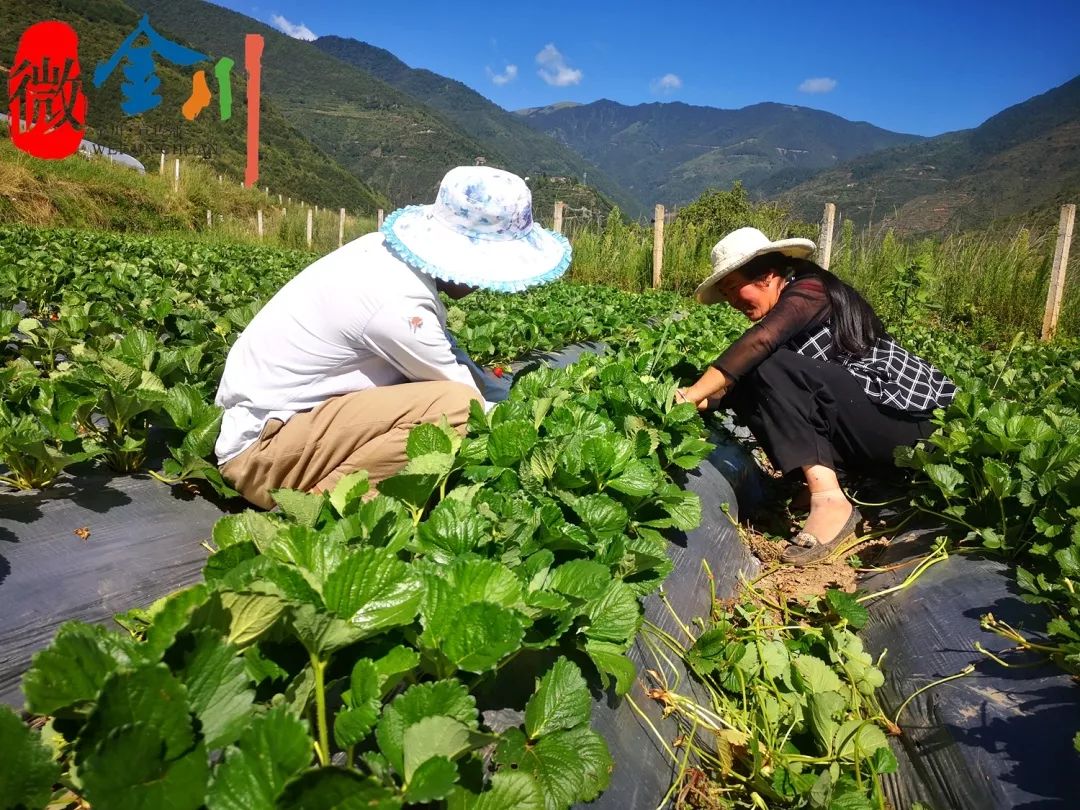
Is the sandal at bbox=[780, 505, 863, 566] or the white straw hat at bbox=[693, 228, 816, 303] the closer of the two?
the sandal at bbox=[780, 505, 863, 566]

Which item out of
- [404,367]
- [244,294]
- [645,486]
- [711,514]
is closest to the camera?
[645,486]

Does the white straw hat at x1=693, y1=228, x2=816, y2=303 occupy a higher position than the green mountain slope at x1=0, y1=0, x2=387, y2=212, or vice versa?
the green mountain slope at x1=0, y1=0, x2=387, y2=212

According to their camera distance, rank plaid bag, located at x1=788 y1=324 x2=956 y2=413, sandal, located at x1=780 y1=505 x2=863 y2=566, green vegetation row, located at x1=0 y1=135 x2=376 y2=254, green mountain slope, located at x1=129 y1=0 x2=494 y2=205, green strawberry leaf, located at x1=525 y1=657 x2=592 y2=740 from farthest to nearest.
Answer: green mountain slope, located at x1=129 y1=0 x2=494 y2=205, green vegetation row, located at x1=0 y1=135 x2=376 y2=254, plaid bag, located at x1=788 y1=324 x2=956 y2=413, sandal, located at x1=780 y1=505 x2=863 y2=566, green strawberry leaf, located at x1=525 y1=657 x2=592 y2=740

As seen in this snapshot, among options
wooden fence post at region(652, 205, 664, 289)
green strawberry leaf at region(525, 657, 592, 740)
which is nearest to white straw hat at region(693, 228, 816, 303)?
green strawberry leaf at region(525, 657, 592, 740)

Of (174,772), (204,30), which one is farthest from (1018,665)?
(204,30)

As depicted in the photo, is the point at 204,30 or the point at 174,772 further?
the point at 204,30

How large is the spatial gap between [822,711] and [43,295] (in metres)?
5.56

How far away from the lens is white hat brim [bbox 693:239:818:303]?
2.92 meters

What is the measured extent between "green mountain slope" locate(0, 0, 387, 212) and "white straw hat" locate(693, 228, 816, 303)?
156 ft

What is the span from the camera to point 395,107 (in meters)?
135

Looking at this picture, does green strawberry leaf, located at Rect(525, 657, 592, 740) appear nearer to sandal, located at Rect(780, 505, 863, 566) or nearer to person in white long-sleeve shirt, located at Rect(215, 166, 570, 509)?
person in white long-sleeve shirt, located at Rect(215, 166, 570, 509)

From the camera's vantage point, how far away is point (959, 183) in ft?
269

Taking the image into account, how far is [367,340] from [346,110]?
146m

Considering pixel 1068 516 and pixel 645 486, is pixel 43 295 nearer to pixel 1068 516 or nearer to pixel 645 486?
pixel 645 486
